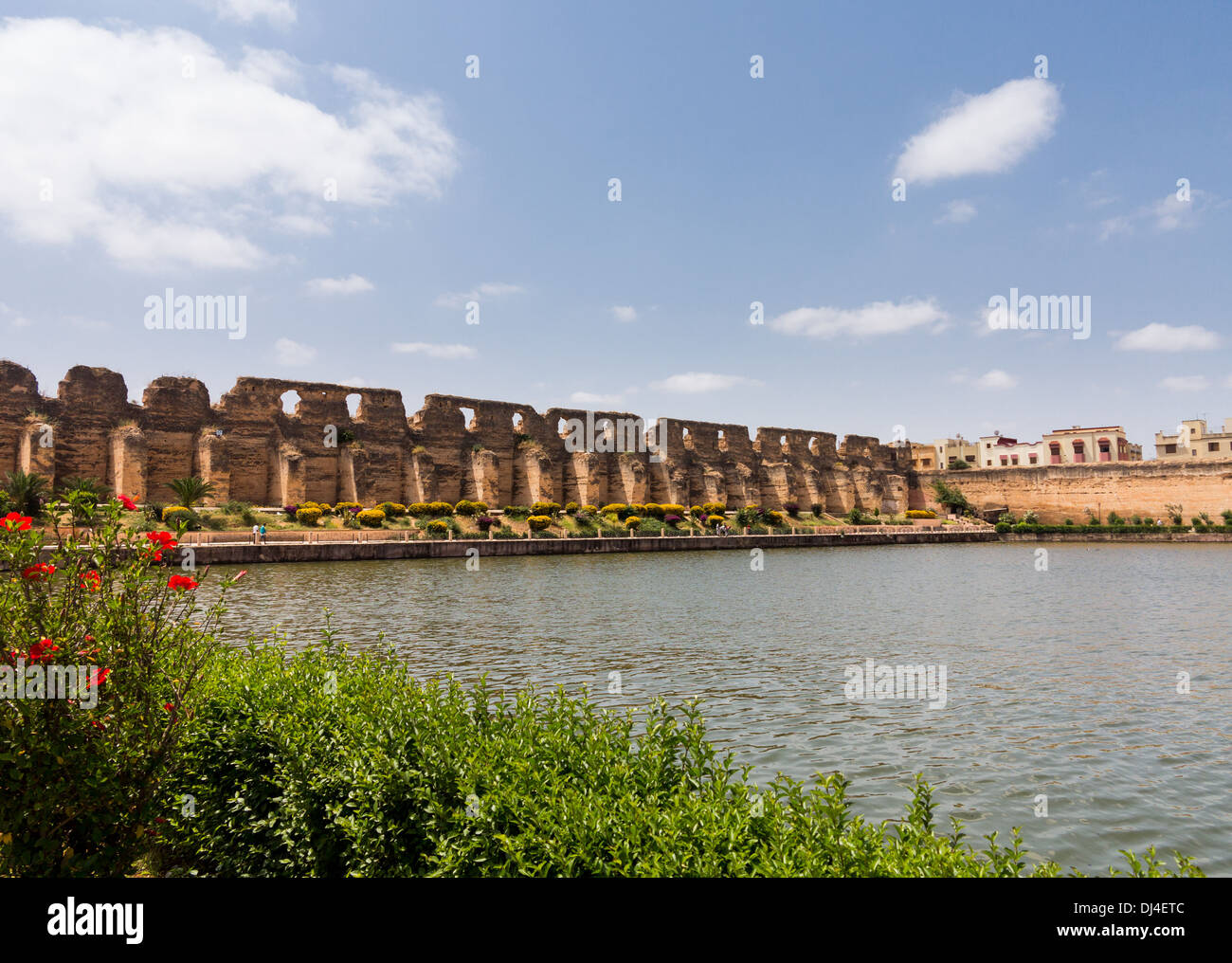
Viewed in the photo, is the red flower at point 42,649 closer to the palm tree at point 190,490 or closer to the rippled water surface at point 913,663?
the rippled water surface at point 913,663

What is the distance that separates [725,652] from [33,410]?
109 feet

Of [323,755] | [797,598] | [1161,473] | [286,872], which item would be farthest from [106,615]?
[1161,473]

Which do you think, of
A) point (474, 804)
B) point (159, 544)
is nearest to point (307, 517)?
point (159, 544)

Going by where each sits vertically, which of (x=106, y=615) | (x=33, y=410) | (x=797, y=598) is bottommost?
(x=797, y=598)

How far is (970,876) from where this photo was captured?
2.42 m

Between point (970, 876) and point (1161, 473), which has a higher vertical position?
point (1161, 473)

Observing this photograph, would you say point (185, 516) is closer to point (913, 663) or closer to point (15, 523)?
point (913, 663)

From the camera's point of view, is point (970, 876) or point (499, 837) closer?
point (970, 876)

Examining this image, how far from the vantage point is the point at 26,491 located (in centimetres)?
2555

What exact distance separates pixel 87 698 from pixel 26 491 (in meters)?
28.3

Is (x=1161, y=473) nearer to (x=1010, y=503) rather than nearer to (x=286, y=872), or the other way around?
(x=1010, y=503)

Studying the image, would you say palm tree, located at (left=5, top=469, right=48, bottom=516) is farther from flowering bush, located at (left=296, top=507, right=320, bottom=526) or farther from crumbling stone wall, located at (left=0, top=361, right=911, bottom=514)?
flowering bush, located at (left=296, top=507, right=320, bottom=526)

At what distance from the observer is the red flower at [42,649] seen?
347 centimetres

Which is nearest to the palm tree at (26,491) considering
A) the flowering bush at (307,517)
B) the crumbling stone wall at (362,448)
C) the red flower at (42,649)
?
the crumbling stone wall at (362,448)
